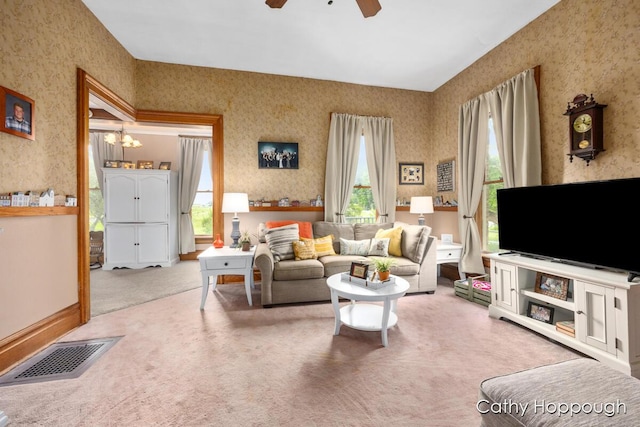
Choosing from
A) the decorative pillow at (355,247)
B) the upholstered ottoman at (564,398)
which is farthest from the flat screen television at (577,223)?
the decorative pillow at (355,247)

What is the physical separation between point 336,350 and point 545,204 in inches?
91.4

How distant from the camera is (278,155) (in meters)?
4.60

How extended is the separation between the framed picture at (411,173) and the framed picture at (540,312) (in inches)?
108

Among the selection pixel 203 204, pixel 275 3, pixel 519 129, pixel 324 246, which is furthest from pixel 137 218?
pixel 519 129

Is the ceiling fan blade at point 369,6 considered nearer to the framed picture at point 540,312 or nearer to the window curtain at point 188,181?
the framed picture at point 540,312

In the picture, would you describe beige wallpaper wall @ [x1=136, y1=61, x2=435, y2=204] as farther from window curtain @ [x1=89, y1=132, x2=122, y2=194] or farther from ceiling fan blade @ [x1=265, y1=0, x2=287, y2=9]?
window curtain @ [x1=89, y1=132, x2=122, y2=194]

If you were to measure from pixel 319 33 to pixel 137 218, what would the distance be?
176 inches

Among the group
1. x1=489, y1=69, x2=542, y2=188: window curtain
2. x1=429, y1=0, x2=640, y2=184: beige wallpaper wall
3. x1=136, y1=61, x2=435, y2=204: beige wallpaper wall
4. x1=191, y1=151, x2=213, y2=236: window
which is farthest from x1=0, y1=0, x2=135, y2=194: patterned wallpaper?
x1=429, y1=0, x2=640, y2=184: beige wallpaper wall

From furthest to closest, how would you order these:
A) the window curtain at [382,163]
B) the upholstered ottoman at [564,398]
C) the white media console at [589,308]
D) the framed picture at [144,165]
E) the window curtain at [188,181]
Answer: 1. the window curtain at [188,181]
2. the framed picture at [144,165]
3. the window curtain at [382,163]
4. the white media console at [589,308]
5. the upholstered ottoman at [564,398]

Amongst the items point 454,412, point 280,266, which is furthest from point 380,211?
point 454,412

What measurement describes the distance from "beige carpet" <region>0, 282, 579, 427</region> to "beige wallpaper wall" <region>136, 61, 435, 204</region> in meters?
2.16

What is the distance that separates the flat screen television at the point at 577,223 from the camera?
2.17 metres

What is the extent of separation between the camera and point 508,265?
2973 mm

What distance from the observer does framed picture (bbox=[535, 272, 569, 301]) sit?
8.28ft
